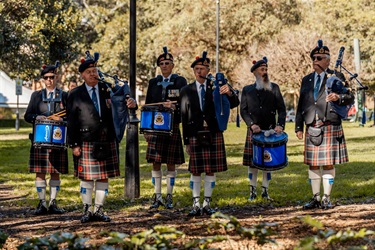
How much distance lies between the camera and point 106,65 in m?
59.6

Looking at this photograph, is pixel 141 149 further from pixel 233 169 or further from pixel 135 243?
pixel 135 243

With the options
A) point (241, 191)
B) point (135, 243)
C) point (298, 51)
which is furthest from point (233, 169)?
point (298, 51)

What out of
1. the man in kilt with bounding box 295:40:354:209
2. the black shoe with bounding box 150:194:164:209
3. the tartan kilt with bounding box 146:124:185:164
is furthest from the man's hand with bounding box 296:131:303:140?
the black shoe with bounding box 150:194:164:209

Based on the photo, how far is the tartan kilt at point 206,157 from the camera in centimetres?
1041

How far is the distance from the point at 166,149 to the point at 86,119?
6.47 ft

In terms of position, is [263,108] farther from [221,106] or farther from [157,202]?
[157,202]

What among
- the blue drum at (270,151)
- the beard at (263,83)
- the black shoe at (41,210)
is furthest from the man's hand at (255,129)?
the black shoe at (41,210)

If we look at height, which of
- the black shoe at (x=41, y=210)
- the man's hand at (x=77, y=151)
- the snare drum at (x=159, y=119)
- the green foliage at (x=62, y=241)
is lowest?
the black shoe at (x=41, y=210)

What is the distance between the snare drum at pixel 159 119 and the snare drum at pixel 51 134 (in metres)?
1.07

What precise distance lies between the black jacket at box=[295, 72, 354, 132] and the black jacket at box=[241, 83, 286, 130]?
→ 74 centimetres

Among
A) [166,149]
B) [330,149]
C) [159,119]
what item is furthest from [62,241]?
[166,149]

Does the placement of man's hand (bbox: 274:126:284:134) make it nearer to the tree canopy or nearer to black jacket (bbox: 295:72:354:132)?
black jacket (bbox: 295:72:354:132)

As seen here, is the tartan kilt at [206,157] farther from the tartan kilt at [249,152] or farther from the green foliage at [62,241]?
the green foliage at [62,241]

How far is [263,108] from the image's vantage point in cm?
1147
